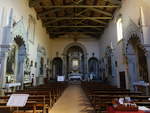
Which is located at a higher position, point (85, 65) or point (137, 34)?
point (137, 34)

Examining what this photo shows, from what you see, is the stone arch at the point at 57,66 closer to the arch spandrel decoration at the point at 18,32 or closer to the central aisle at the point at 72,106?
the arch spandrel decoration at the point at 18,32

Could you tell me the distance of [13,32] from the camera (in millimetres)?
7895

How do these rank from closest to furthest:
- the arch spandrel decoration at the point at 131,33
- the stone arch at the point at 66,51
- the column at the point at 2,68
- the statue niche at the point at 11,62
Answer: the column at the point at 2,68 < the arch spandrel decoration at the point at 131,33 < the statue niche at the point at 11,62 < the stone arch at the point at 66,51

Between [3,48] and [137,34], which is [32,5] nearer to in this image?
[3,48]

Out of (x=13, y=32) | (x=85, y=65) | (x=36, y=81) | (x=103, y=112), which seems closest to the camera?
(x=103, y=112)

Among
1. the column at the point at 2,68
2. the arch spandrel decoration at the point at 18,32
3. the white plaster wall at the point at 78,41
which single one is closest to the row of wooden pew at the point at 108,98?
the column at the point at 2,68

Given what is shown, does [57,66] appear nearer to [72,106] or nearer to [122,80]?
[122,80]

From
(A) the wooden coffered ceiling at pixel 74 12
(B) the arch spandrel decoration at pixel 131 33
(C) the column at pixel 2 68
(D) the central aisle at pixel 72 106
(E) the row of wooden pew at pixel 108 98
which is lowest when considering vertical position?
(D) the central aisle at pixel 72 106

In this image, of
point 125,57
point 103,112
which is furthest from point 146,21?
point 103,112

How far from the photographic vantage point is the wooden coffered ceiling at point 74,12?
11852 millimetres

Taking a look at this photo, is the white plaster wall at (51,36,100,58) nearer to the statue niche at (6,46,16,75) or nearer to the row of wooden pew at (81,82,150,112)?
the statue niche at (6,46,16,75)

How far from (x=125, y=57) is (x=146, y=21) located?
10.8 ft

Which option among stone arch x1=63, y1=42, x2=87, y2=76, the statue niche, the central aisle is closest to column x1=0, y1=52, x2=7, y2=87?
the statue niche

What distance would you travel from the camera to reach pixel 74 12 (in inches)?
559
